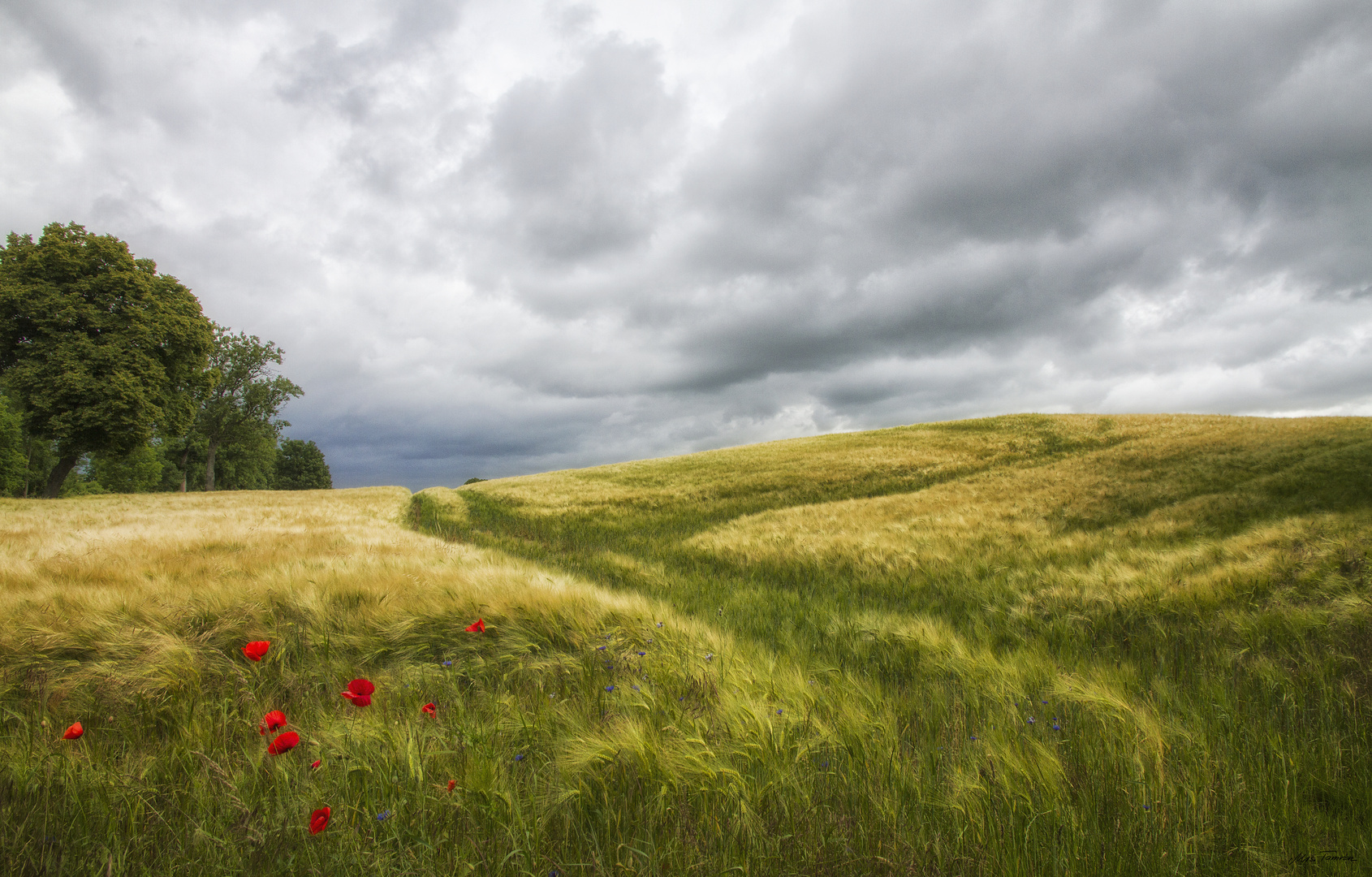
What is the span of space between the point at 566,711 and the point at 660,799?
0.87 meters

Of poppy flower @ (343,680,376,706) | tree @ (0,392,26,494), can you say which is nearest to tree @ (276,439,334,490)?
tree @ (0,392,26,494)

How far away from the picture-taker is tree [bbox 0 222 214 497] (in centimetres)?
2430

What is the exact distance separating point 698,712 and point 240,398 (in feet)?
185

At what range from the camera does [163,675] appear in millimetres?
3047

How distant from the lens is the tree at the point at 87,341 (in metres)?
24.3

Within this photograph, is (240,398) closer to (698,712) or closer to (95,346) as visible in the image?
(95,346)

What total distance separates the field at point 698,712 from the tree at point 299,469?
85454mm

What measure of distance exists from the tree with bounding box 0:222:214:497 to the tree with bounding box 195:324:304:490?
48.6 feet

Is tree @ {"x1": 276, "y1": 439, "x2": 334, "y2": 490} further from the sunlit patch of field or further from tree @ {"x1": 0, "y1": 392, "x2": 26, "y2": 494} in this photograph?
the sunlit patch of field

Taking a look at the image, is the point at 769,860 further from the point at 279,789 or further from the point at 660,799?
the point at 279,789

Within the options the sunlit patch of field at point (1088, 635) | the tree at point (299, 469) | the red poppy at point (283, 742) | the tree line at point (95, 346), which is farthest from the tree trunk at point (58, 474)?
the tree at point (299, 469)

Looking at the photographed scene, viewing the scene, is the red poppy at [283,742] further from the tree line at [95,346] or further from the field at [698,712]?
the tree line at [95,346]

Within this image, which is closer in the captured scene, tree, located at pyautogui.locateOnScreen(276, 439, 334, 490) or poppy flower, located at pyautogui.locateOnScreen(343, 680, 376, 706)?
poppy flower, located at pyautogui.locateOnScreen(343, 680, 376, 706)

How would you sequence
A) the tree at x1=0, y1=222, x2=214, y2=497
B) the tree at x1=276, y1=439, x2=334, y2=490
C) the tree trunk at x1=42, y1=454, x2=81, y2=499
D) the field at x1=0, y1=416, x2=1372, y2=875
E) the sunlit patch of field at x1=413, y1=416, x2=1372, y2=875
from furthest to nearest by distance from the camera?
1. the tree at x1=276, y1=439, x2=334, y2=490
2. the tree trunk at x1=42, y1=454, x2=81, y2=499
3. the tree at x1=0, y1=222, x2=214, y2=497
4. the sunlit patch of field at x1=413, y1=416, x2=1372, y2=875
5. the field at x1=0, y1=416, x2=1372, y2=875
